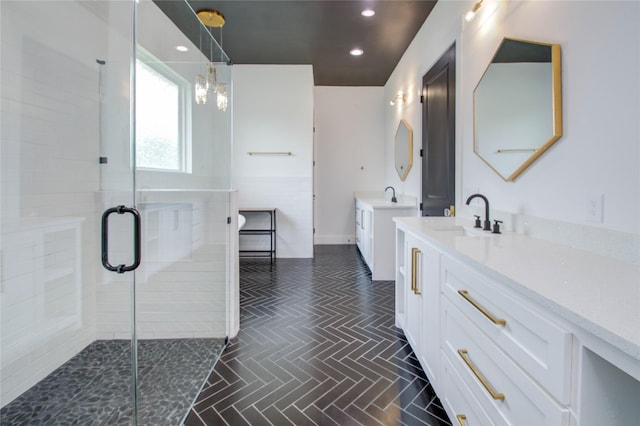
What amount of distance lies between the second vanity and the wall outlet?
155mm

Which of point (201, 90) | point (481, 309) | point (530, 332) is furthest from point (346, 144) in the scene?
point (530, 332)

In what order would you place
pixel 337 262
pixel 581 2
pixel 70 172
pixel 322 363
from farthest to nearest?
pixel 337 262 → pixel 322 363 → pixel 70 172 → pixel 581 2

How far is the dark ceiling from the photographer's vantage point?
11.9ft

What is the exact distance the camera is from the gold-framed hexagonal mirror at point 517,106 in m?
1.73

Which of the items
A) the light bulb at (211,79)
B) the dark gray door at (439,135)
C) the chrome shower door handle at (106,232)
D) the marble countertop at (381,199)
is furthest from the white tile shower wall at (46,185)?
the marble countertop at (381,199)

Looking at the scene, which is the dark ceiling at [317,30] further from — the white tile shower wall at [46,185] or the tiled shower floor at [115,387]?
the tiled shower floor at [115,387]

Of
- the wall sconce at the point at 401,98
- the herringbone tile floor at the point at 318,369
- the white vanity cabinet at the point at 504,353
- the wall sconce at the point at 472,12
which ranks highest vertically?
the wall sconce at the point at 401,98

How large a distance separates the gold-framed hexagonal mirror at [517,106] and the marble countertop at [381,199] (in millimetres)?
1777

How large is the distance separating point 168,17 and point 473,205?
2863mm

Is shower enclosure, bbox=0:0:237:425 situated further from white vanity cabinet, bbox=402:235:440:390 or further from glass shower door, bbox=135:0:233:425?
white vanity cabinet, bbox=402:235:440:390

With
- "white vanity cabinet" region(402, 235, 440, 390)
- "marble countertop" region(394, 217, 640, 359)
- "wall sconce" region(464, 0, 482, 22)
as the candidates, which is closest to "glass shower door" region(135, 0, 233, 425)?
"white vanity cabinet" region(402, 235, 440, 390)

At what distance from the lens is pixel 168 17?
2684 millimetres

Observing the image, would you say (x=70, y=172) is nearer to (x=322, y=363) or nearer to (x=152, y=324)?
(x=152, y=324)

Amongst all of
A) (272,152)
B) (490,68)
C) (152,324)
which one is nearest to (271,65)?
(272,152)
